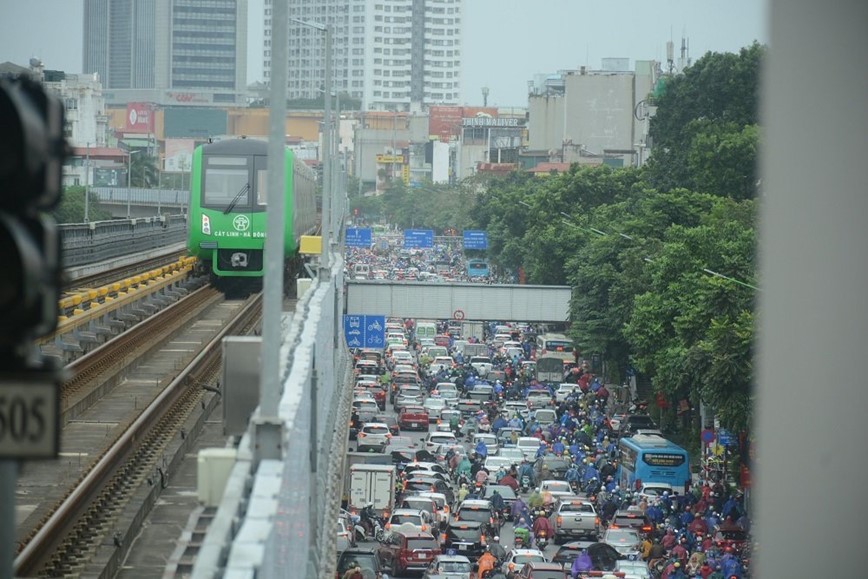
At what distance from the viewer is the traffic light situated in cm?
411

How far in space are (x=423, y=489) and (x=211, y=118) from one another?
166 meters

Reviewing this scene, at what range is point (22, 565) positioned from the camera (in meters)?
12.2

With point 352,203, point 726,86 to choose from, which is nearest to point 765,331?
point 726,86

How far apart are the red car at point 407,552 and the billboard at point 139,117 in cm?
16877

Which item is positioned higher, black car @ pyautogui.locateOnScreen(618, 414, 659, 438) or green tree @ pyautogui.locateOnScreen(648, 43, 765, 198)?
green tree @ pyautogui.locateOnScreen(648, 43, 765, 198)

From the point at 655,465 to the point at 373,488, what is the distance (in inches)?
254

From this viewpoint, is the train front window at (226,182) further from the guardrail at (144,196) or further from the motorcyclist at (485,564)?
the guardrail at (144,196)

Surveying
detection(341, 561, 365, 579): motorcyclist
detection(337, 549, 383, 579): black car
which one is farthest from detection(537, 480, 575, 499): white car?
detection(341, 561, 365, 579): motorcyclist

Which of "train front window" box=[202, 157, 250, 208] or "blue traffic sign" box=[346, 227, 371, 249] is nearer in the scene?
"train front window" box=[202, 157, 250, 208]

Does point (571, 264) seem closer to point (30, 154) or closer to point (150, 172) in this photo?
point (30, 154)

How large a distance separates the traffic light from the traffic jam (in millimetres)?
19014

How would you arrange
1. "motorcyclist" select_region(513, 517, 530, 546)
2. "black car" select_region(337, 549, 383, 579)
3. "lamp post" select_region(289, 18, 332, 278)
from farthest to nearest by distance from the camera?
1. "motorcyclist" select_region(513, 517, 530, 546)
2. "lamp post" select_region(289, 18, 332, 278)
3. "black car" select_region(337, 549, 383, 579)

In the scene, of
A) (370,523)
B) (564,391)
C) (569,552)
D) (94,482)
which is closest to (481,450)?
(370,523)

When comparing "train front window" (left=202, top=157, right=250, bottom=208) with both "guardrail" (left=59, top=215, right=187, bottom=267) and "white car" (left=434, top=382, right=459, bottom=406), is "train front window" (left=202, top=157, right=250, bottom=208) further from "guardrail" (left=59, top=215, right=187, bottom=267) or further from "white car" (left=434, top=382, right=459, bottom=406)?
"white car" (left=434, top=382, right=459, bottom=406)
